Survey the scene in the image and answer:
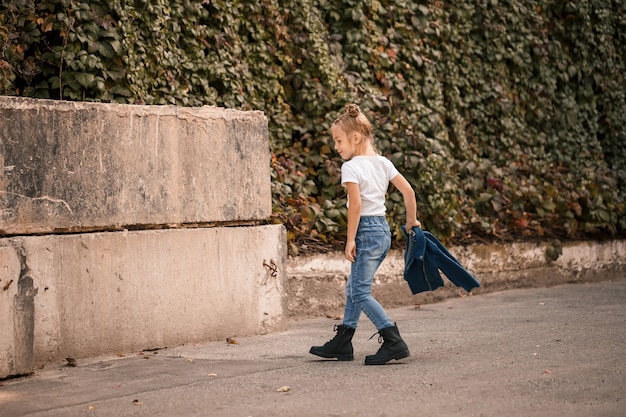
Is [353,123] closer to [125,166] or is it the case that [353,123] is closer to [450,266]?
[450,266]

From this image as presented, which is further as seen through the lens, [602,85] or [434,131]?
[602,85]

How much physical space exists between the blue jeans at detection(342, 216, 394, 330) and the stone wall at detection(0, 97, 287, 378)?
1.07m

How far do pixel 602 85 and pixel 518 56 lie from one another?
1.32 metres

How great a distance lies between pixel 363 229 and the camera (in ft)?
17.2

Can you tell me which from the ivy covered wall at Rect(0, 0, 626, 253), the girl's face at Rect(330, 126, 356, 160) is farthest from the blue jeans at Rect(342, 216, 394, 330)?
the ivy covered wall at Rect(0, 0, 626, 253)

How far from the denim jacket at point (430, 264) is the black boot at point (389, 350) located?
38 centimetres

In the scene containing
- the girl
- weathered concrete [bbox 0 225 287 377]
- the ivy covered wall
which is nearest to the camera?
weathered concrete [bbox 0 225 287 377]

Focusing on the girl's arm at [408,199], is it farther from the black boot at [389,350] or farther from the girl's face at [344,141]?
the black boot at [389,350]

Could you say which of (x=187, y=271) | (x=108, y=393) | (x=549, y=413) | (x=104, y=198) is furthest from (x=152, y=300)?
(x=549, y=413)

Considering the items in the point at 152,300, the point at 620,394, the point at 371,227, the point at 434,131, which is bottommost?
the point at 620,394

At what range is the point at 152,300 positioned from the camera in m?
5.60

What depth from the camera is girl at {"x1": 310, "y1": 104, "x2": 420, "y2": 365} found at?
16.9 ft

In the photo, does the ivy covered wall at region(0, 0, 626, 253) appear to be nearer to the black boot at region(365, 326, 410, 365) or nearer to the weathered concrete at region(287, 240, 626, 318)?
the weathered concrete at region(287, 240, 626, 318)

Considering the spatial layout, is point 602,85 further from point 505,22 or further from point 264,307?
point 264,307
